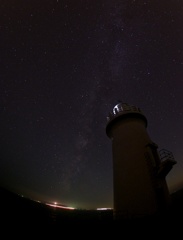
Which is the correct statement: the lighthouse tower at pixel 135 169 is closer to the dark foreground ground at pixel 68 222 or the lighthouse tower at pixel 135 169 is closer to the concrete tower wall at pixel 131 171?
the concrete tower wall at pixel 131 171

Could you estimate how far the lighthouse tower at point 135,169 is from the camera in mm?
11695

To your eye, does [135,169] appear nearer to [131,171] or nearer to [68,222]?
[131,171]

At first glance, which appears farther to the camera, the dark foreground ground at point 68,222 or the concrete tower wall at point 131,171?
the concrete tower wall at point 131,171

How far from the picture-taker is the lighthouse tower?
38.4 feet

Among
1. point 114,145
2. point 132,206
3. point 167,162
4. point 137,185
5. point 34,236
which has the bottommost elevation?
point 34,236

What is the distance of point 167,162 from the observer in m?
12.3

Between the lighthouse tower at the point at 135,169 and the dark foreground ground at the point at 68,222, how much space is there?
167cm

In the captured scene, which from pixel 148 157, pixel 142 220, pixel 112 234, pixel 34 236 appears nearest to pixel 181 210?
pixel 142 220

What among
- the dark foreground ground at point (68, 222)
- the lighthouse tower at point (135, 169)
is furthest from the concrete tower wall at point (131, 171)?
the dark foreground ground at point (68, 222)

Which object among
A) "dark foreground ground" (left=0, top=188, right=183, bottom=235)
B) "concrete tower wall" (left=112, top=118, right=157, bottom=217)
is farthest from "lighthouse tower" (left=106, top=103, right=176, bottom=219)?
"dark foreground ground" (left=0, top=188, right=183, bottom=235)

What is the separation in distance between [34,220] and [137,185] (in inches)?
238

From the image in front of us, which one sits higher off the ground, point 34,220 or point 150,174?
point 150,174

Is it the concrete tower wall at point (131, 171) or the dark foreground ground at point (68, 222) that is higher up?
the concrete tower wall at point (131, 171)

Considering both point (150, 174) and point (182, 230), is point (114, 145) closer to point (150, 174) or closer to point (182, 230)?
point (150, 174)
